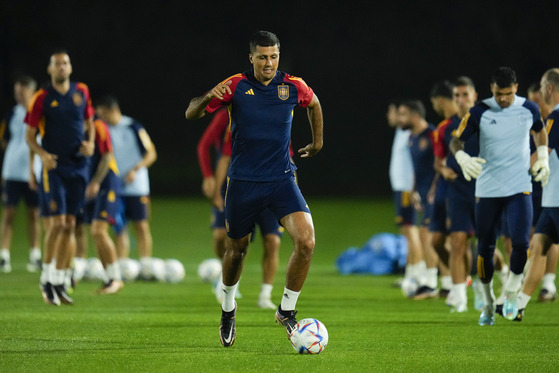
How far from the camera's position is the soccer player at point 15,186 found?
15.8 metres

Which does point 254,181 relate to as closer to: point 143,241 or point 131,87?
point 143,241

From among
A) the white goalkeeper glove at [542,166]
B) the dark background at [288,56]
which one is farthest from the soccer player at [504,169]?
the dark background at [288,56]

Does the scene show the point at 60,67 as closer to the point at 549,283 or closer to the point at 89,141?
the point at 89,141

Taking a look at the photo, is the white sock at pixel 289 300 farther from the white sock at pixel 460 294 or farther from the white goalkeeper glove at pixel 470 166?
the white sock at pixel 460 294

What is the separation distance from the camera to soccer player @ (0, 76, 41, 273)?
15766mm

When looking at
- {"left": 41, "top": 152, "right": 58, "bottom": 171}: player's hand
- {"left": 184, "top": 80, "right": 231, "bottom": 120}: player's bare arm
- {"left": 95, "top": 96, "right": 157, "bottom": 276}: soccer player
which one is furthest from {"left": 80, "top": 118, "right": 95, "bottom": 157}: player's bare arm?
{"left": 184, "top": 80, "right": 231, "bottom": 120}: player's bare arm

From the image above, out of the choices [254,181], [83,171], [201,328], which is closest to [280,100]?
[254,181]

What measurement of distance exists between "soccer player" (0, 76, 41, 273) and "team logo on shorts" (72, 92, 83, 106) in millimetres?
5127

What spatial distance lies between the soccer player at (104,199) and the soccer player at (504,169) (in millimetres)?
4881

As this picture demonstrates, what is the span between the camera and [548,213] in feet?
30.4

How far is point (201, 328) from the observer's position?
28.0 ft

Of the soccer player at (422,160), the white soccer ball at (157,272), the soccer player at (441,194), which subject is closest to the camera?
the soccer player at (441,194)

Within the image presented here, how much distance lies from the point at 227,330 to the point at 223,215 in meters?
3.80

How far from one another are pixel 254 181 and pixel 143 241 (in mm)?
7166
